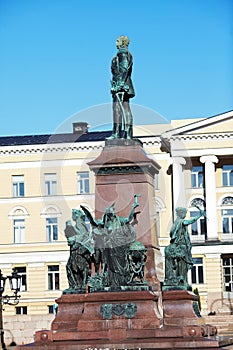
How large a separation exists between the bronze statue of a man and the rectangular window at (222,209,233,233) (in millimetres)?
43612

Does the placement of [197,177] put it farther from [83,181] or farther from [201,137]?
[83,181]

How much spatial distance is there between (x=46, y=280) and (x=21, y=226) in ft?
13.0

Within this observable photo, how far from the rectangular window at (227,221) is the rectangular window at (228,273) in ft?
6.58

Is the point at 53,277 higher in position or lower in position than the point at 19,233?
lower

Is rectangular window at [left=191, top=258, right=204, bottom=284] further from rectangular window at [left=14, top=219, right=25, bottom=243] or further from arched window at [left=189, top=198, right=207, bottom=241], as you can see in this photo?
rectangular window at [left=14, top=219, right=25, bottom=243]

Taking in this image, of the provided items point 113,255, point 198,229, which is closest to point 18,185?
point 198,229

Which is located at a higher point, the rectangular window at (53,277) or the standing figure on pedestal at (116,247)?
the standing figure on pedestal at (116,247)

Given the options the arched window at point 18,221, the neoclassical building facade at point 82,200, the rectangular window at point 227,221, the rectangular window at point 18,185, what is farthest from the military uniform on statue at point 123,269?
the rectangular window at point 18,185

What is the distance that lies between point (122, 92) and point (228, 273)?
142 ft

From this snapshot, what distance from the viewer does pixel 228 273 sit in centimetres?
6397

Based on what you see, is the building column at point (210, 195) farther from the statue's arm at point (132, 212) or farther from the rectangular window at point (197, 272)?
the statue's arm at point (132, 212)

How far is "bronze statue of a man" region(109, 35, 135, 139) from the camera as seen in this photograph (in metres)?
22.0

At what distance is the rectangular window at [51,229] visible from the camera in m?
64.5

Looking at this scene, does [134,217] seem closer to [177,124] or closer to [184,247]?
[184,247]
